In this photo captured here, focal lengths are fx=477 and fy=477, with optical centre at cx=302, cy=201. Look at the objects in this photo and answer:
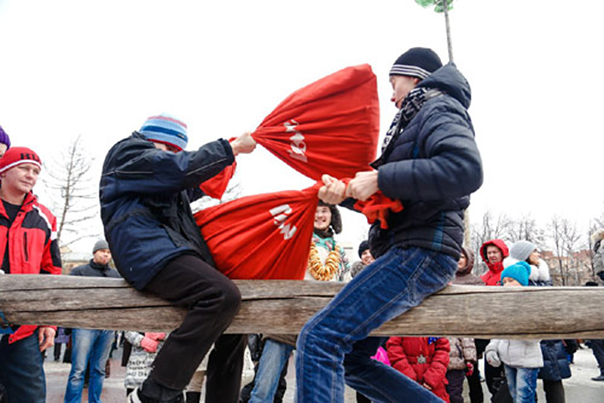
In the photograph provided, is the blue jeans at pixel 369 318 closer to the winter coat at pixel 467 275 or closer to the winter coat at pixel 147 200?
the winter coat at pixel 147 200

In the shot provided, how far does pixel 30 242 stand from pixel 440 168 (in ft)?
10.6

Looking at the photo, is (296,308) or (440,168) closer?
(440,168)

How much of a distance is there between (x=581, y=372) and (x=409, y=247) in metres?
9.06

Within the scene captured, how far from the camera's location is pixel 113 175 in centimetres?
274

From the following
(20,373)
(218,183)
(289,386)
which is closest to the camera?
(218,183)

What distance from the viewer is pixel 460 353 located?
5.16 metres

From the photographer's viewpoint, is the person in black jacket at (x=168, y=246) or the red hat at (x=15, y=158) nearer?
the person in black jacket at (x=168, y=246)

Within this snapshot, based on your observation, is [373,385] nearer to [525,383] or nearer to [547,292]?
[547,292]

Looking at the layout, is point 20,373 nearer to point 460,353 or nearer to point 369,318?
point 369,318

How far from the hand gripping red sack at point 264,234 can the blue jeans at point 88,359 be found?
347 centimetres

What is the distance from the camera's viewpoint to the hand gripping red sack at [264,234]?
2.86 m

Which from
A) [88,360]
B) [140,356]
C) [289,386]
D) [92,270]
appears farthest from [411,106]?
[289,386]

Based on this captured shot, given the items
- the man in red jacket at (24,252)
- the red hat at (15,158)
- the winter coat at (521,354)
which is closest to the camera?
the man in red jacket at (24,252)

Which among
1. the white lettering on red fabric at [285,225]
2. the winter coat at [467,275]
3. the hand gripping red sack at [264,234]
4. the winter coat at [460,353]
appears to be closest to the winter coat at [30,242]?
the hand gripping red sack at [264,234]
